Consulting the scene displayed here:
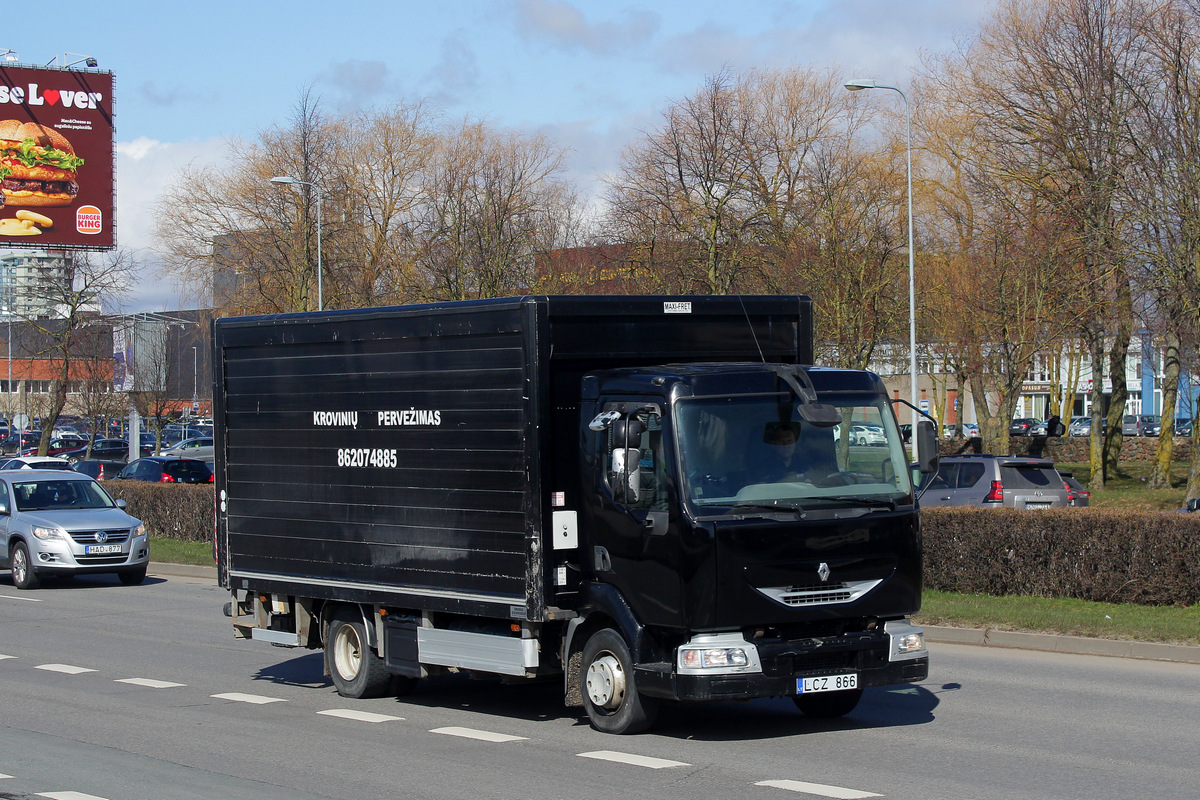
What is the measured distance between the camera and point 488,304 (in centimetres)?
938

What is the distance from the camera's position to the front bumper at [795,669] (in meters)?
8.37

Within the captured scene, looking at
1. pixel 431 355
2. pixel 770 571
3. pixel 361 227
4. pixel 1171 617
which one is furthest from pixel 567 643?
pixel 361 227

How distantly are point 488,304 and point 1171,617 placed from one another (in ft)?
28.7

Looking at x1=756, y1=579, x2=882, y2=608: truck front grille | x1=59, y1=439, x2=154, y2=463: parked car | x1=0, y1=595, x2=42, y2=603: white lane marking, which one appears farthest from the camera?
x1=59, y1=439, x2=154, y2=463: parked car

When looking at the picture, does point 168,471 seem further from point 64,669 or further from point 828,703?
point 828,703

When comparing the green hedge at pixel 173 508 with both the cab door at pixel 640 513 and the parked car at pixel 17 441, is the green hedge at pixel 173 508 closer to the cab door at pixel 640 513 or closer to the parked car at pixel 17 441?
the cab door at pixel 640 513

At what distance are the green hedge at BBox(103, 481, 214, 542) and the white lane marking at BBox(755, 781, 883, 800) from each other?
68.1 ft

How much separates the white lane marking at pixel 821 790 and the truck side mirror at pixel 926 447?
8.73 feet

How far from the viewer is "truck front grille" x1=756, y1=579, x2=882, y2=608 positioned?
851cm

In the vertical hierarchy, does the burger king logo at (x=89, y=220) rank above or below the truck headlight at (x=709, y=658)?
above

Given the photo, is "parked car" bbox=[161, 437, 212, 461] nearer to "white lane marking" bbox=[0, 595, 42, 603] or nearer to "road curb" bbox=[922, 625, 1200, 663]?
"white lane marking" bbox=[0, 595, 42, 603]

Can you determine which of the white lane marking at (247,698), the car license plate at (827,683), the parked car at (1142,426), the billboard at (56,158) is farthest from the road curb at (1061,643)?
the parked car at (1142,426)

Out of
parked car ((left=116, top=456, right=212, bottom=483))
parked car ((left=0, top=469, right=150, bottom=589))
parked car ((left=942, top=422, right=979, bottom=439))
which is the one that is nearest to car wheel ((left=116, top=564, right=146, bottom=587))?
parked car ((left=0, top=469, right=150, bottom=589))

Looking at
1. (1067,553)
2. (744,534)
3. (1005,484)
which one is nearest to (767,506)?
(744,534)
